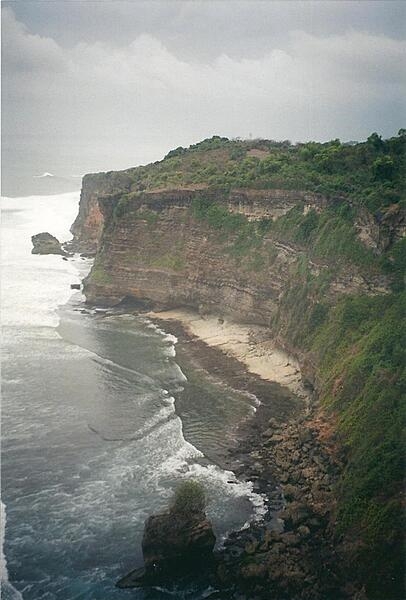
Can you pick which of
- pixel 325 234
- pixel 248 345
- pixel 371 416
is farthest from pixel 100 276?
pixel 371 416

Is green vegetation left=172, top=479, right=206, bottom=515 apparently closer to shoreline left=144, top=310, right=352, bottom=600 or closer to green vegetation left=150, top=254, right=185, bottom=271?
shoreline left=144, top=310, right=352, bottom=600

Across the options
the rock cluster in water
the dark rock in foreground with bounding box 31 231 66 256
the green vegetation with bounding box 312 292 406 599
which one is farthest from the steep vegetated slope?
the dark rock in foreground with bounding box 31 231 66 256

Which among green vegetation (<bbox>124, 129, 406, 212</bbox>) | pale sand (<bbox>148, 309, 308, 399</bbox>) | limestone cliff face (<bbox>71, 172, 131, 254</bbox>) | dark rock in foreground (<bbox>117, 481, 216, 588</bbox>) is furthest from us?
limestone cliff face (<bbox>71, 172, 131, 254</bbox>)

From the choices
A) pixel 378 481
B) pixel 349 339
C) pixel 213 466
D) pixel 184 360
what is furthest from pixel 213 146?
pixel 378 481

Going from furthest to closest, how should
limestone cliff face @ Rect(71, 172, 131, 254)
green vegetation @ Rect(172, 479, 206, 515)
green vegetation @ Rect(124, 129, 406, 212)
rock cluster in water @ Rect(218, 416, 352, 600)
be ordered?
limestone cliff face @ Rect(71, 172, 131, 254)
green vegetation @ Rect(124, 129, 406, 212)
green vegetation @ Rect(172, 479, 206, 515)
rock cluster in water @ Rect(218, 416, 352, 600)

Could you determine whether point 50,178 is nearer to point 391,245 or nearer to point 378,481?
point 391,245

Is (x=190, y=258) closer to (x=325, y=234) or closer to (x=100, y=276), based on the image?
(x=100, y=276)

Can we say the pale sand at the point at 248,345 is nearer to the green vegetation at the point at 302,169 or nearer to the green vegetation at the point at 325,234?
the green vegetation at the point at 325,234
